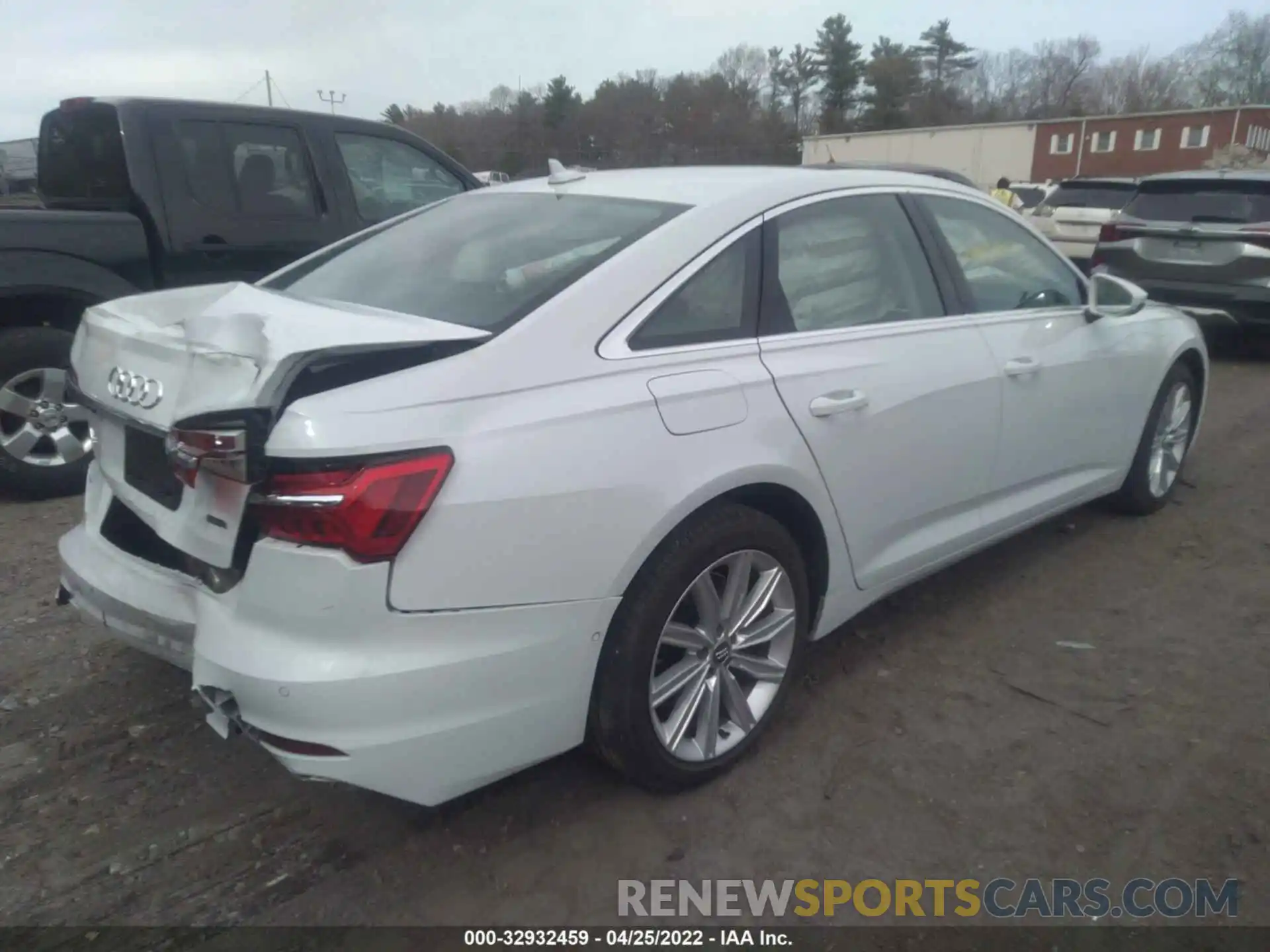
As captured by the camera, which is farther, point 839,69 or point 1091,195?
point 839,69

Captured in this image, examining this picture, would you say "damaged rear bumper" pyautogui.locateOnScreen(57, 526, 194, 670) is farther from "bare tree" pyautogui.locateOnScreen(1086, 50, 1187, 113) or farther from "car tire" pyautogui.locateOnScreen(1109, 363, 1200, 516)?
"bare tree" pyautogui.locateOnScreen(1086, 50, 1187, 113)

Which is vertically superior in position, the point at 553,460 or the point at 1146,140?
the point at 553,460

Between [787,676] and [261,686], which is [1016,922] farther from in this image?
[261,686]

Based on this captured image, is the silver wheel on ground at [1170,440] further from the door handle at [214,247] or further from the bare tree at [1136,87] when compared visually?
the bare tree at [1136,87]

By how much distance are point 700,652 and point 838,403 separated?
0.81 meters

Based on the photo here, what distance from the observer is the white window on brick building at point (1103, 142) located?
1953 inches

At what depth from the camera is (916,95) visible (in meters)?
70.8

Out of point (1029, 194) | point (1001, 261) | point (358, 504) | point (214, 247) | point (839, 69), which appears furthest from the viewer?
point (839, 69)

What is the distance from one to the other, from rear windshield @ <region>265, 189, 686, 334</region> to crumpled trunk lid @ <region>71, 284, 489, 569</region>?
12 cm

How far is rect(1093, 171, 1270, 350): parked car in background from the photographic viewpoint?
8.16 metres

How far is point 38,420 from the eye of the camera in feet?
15.9

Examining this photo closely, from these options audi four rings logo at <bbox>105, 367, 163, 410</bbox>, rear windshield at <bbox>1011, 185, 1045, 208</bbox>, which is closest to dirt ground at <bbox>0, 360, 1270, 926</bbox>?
audi four rings logo at <bbox>105, 367, 163, 410</bbox>

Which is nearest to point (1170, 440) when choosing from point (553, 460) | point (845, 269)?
point (845, 269)

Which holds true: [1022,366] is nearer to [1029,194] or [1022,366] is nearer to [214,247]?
[214,247]
